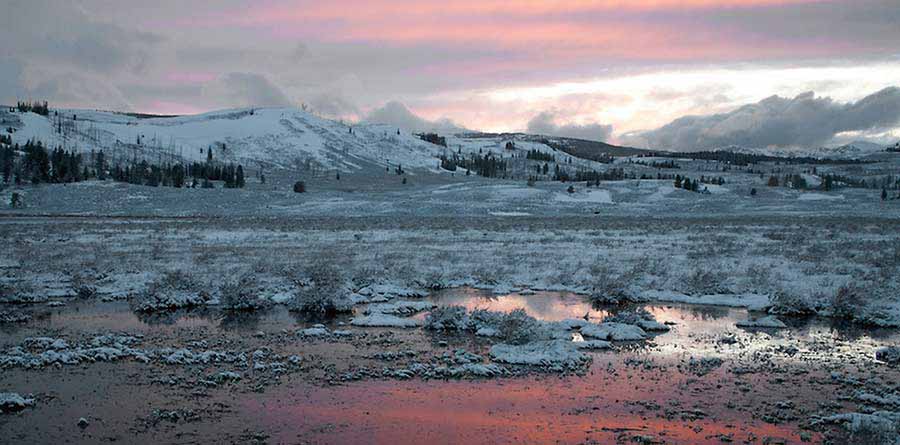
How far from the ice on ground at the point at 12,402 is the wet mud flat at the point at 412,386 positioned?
0.19 meters

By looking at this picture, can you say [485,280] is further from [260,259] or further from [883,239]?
[883,239]

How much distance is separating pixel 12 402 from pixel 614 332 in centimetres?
1404

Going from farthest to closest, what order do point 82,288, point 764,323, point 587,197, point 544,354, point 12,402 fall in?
point 587,197, point 82,288, point 764,323, point 544,354, point 12,402

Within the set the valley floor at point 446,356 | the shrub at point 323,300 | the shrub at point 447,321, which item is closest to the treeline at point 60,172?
the valley floor at point 446,356

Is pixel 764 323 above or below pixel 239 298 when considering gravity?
above

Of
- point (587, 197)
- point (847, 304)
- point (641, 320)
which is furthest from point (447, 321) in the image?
point (587, 197)

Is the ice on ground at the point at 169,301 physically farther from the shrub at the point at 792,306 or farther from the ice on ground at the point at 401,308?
the shrub at the point at 792,306

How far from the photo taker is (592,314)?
75.4ft

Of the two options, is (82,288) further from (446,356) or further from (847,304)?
(847,304)

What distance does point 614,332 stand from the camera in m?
19.3

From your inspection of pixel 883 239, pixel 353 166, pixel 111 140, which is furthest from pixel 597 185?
pixel 111 140

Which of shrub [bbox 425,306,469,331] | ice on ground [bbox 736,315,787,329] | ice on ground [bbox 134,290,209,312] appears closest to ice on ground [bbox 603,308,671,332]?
ice on ground [bbox 736,315,787,329]

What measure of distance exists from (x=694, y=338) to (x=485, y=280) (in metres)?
11.2

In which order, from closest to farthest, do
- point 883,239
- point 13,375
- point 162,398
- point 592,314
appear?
point 162,398
point 13,375
point 592,314
point 883,239
